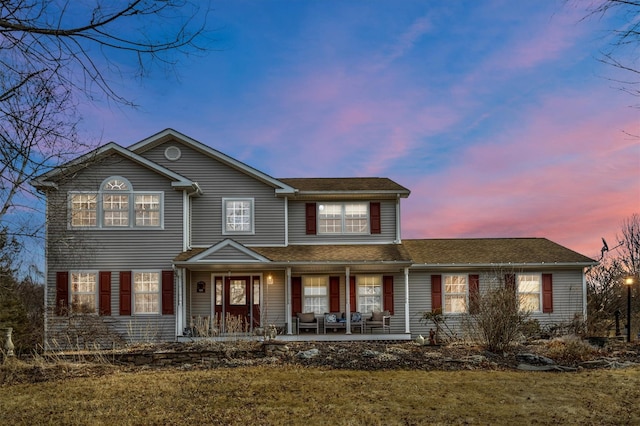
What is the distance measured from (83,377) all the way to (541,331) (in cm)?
1518

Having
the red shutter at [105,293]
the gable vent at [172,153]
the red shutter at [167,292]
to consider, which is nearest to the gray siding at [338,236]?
the gable vent at [172,153]

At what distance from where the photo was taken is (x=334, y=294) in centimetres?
2019

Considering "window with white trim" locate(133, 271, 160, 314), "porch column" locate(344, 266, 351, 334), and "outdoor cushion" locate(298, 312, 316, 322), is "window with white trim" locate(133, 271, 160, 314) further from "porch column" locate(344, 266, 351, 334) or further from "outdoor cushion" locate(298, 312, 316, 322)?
"porch column" locate(344, 266, 351, 334)

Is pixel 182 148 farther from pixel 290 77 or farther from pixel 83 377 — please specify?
pixel 83 377

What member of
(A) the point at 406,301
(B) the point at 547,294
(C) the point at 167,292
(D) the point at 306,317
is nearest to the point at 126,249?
(C) the point at 167,292

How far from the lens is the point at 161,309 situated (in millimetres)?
18453

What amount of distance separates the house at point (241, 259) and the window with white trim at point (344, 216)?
0.04m

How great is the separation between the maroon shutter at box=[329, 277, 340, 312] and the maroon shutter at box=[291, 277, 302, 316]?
111 cm

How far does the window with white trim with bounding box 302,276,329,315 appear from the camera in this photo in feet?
66.2

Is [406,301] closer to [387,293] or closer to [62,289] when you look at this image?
[387,293]

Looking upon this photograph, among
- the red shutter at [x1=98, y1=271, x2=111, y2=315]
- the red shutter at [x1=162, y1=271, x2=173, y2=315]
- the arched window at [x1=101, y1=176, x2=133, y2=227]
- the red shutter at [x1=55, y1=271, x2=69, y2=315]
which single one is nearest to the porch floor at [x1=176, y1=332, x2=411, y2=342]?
the red shutter at [x1=162, y1=271, x2=173, y2=315]

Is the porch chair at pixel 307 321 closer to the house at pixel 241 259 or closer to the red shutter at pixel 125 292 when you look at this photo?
the house at pixel 241 259

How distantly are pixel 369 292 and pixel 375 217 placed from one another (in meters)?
2.85

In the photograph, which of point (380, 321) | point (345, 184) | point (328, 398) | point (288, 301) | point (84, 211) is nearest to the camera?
point (328, 398)
